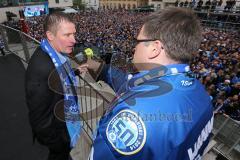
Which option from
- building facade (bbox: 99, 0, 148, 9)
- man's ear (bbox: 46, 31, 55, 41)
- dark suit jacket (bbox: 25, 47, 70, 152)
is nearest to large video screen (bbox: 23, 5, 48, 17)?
building facade (bbox: 99, 0, 148, 9)

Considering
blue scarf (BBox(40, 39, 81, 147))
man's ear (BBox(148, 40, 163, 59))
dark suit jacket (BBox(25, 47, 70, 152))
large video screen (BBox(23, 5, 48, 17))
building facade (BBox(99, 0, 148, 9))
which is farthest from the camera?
building facade (BBox(99, 0, 148, 9))

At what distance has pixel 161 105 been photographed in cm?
90

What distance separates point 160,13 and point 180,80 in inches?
15.2

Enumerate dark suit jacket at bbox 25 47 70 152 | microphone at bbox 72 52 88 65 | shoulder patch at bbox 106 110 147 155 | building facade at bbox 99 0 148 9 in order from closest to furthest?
shoulder patch at bbox 106 110 147 155 → dark suit jacket at bbox 25 47 70 152 → microphone at bbox 72 52 88 65 → building facade at bbox 99 0 148 9

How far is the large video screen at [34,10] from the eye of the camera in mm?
39881

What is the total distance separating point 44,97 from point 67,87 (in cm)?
27

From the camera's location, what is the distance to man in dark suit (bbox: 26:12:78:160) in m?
1.84

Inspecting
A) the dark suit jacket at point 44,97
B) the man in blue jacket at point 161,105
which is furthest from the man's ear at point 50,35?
the man in blue jacket at point 161,105

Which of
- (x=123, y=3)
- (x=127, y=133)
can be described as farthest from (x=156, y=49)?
(x=123, y=3)

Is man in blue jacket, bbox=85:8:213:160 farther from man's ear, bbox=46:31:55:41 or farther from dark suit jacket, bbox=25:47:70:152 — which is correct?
man's ear, bbox=46:31:55:41

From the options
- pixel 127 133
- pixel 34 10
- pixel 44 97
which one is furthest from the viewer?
pixel 34 10

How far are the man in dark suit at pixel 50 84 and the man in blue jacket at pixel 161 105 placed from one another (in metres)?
0.98

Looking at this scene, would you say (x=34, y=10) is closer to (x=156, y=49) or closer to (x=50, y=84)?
(x=50, y=84)

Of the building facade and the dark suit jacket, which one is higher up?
the dark suit jacket
